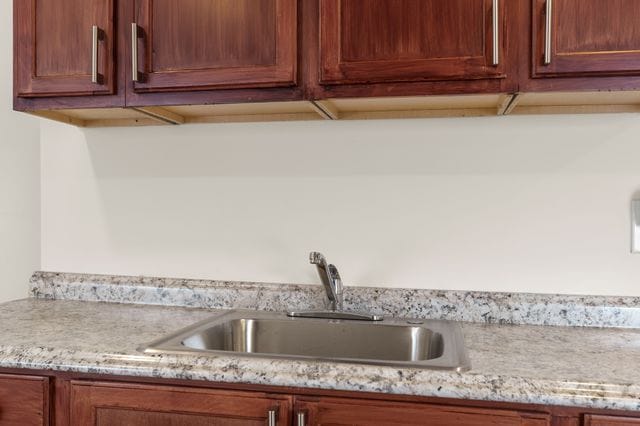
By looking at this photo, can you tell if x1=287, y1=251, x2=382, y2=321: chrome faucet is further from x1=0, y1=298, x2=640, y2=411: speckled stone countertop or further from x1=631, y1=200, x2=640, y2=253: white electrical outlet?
x1=631, y1=200, x2=640, y2=253: white electrical outlet

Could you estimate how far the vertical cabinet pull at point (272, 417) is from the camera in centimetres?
95

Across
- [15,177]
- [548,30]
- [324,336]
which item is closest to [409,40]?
[548,30]

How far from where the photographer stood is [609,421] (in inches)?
34.1

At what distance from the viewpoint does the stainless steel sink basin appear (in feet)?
4.18

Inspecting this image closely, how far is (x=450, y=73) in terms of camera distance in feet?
3.77

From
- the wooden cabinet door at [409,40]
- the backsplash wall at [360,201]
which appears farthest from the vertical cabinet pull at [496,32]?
the backsplash wall at [360,201]

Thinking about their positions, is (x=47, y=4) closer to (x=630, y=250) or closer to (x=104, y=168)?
(x=104, y=168)

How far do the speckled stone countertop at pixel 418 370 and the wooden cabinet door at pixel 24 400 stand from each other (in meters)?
0.04

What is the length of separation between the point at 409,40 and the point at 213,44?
0.50 m

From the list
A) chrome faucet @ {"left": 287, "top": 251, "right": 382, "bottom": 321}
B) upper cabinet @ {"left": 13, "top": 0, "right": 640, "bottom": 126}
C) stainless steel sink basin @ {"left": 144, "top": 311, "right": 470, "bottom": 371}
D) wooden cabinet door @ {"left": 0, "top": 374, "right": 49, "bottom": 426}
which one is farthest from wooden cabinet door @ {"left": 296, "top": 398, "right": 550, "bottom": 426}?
upper cabinet @ {"left": 13, "top": 0, "right": 640, "bottom": 126}

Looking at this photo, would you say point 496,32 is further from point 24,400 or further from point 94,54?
point 24,400

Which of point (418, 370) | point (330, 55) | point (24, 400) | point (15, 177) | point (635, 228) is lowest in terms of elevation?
point (24, 400)

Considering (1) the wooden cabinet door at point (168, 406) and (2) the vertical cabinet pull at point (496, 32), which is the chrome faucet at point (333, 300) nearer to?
(1) the wooden cabinet door at point (168, 406)

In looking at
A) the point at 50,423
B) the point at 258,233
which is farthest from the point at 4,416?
the point at 258,233
